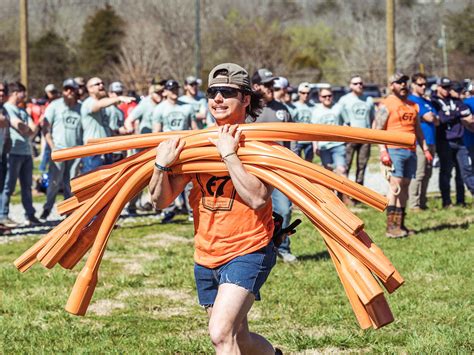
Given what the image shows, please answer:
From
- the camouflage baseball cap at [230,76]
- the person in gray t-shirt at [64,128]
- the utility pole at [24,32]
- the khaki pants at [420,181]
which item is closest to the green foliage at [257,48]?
the utility pole at [24,32]

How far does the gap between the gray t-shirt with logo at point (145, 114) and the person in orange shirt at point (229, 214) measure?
951cm

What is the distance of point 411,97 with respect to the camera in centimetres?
1423

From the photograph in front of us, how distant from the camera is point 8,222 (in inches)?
547

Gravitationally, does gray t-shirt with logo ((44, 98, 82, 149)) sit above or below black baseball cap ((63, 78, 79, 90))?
below

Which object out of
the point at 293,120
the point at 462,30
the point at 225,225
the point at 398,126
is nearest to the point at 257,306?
the point at 225,225

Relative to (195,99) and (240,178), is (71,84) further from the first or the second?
(240,178)

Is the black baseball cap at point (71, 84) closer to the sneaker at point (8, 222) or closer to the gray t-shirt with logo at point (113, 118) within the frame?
the gray t-shirt with logo at point (113, 118)

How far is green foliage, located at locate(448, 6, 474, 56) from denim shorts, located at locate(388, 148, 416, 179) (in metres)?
65.6

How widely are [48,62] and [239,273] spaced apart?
66.4 metres

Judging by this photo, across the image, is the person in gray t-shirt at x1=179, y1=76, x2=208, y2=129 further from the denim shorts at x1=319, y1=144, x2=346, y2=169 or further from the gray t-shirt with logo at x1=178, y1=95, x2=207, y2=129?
the denim shorts at x1=319, y1=144, x2=346, y2=169

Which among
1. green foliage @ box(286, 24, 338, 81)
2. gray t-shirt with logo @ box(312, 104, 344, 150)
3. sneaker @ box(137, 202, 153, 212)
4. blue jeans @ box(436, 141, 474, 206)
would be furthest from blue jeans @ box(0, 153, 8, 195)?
green foliage @ box(286, 24, 338, 81)

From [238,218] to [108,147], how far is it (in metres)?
0.96

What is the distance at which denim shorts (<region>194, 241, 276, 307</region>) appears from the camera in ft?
16.5

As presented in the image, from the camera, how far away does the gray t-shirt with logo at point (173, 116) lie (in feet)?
45.2
